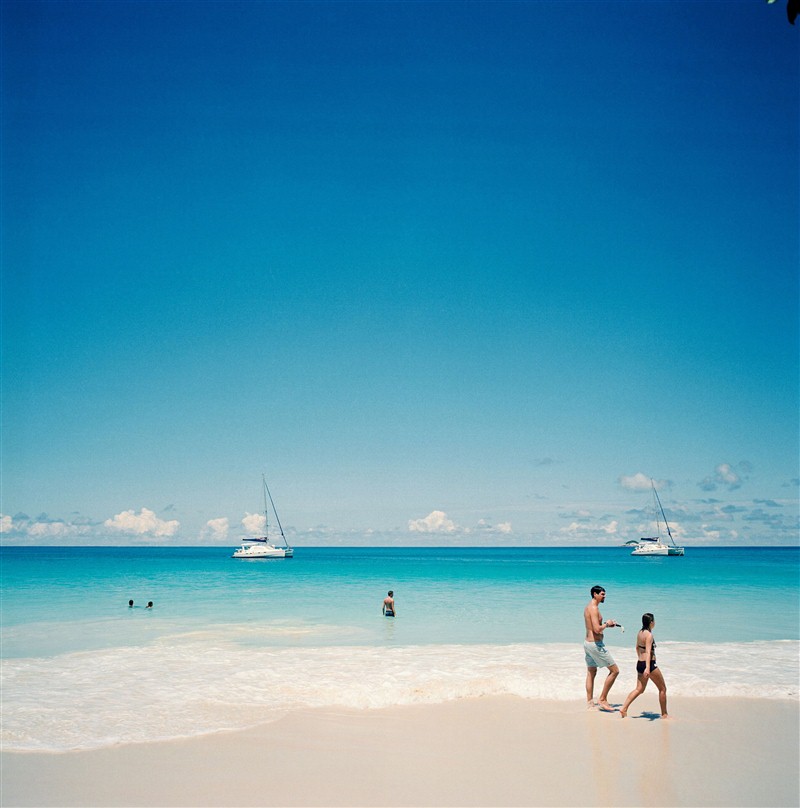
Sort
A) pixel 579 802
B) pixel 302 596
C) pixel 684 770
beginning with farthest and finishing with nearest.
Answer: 1. pixel 302 596
2. pixel 684 770
3. pixel 579 802

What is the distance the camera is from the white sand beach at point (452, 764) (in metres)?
7.37

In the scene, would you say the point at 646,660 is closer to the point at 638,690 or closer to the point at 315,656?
the point at 638,690

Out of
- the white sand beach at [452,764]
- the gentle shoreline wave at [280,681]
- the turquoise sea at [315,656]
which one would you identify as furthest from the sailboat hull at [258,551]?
the white sand beach at [452,764]

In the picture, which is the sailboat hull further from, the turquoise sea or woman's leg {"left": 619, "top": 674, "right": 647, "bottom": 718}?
woman's leg {"left": 619, "top": 674, "right": 647, "bottom": 718}

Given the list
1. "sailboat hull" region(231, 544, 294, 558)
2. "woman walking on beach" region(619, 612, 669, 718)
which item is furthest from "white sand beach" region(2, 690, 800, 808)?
"sailboat hull" region(231, 544, 294, 558)

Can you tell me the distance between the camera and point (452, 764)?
8.28 m

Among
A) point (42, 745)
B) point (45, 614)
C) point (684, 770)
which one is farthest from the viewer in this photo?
point (45, 614)

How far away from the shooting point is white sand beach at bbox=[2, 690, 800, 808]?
7.37 meters

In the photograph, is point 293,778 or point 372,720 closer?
point 293,778

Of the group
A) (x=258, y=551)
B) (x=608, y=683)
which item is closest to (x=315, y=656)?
(x=608, y=683)

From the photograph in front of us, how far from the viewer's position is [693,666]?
14383mm

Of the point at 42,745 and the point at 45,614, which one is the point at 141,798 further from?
the point at 45,614

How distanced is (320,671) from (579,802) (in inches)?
327

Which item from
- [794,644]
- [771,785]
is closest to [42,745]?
[771,785]
